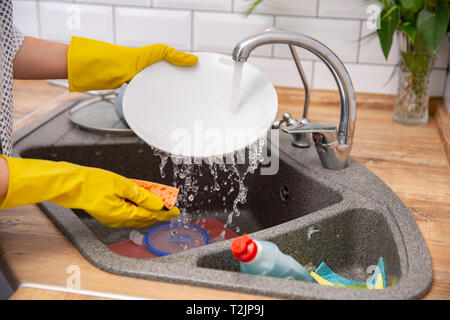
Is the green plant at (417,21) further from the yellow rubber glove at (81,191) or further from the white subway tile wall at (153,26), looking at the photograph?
the yellow rubber glove at (81,191)

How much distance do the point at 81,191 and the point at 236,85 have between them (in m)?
0.37

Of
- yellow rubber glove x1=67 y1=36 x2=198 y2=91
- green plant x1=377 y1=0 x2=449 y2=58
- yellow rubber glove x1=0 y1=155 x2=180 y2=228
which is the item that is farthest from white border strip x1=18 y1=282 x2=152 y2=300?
green plant x1=377 y1=0 x2=449 y2=58

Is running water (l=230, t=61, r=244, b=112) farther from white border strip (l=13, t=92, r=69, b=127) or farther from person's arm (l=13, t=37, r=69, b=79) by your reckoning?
white border strip (l=13, t=92, r=69, b=127)

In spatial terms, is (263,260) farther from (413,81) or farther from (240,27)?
(240,27)

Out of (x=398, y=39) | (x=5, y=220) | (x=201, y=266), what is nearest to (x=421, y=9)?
(x=398, y=39)

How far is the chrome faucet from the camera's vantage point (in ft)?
3.13

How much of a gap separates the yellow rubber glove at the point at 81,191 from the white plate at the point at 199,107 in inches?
5.5

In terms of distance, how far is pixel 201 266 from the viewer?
0.79 m

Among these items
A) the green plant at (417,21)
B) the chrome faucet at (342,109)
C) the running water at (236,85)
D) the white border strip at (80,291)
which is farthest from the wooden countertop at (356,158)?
the running water at (236,85)

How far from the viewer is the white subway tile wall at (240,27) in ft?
4.90

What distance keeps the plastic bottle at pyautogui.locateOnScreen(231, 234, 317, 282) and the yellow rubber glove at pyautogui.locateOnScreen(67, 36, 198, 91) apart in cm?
50

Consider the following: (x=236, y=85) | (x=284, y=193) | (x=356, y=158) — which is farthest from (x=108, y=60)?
(x=356, y=158)
